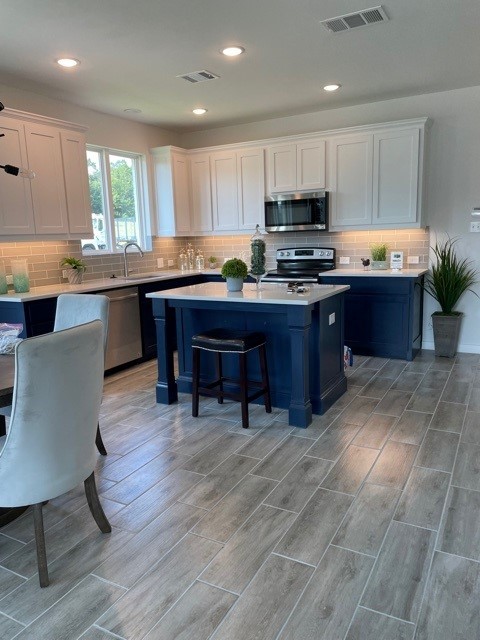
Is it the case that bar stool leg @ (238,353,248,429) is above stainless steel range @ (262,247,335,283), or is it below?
below

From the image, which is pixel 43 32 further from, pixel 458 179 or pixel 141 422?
A: pixel 458 179

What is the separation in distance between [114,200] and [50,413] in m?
4.20

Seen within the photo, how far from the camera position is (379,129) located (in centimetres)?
482

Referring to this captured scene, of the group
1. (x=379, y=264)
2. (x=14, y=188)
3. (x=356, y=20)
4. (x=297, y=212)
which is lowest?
(x=379, y=264)

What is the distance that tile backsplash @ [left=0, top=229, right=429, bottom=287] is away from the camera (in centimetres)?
446

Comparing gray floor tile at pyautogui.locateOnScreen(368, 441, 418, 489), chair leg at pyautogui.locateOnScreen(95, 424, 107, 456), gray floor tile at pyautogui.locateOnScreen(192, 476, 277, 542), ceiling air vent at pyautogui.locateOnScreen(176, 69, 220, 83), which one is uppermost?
ceiling air vent at pyautogui.locateOnScreen(176, 69, 220, 83)

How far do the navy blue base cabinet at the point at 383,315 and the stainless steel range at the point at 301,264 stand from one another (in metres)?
0.41

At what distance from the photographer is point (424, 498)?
7.59ft

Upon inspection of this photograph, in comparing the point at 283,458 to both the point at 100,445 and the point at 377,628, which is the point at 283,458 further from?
the point at 377,628

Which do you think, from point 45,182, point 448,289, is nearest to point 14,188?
point 45,182

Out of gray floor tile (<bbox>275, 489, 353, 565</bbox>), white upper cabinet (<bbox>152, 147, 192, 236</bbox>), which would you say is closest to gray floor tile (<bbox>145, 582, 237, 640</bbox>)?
gray floor tile (<bbox>275, 489, 353, 565</bbox>)

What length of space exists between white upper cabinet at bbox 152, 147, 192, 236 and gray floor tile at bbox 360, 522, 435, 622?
468 cm

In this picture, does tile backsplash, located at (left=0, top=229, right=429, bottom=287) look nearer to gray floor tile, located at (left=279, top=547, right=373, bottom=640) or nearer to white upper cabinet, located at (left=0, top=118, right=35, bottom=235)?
white upper cabinet, located at (left=0, top=118, right=35, bottom=235)

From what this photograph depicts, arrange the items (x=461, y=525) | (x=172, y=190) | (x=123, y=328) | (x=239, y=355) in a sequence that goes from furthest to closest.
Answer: (x=172, y=190)
(x=123, y=328)
(x=239, y=355)
(x=461, y=525)
